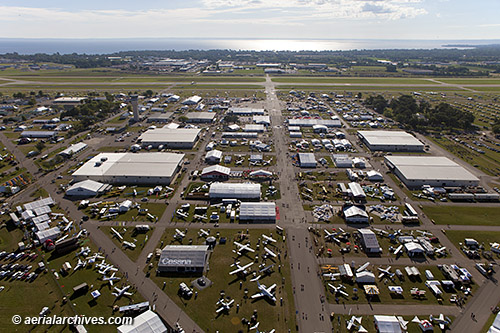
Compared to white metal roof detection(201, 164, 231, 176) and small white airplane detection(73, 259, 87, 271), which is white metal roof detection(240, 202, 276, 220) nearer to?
white metal roof detection(201, 164, 231, 176)

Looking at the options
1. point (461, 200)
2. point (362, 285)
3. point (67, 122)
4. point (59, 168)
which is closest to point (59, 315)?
point (362, 285)

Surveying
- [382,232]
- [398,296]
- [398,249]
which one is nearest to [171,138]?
[382,232]

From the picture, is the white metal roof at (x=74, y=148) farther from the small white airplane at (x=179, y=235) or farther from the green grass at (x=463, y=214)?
the green grass at (x=463, y=214)

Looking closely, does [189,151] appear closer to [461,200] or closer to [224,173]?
[224,173]

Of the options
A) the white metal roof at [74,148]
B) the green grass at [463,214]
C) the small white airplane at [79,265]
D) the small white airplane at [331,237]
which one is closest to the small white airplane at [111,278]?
the small white airplane at [79,265]

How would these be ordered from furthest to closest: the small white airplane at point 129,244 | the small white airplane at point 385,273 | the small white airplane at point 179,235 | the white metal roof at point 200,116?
the white metal roof at point 200,116 < the small white airplane at point 179,235 < the small white airplane at point 129,244 < the small white airplane at point 385,273

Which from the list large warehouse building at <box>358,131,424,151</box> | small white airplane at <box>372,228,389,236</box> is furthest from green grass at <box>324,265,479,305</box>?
large warehouse building at <box>358,131,424,151</box>
